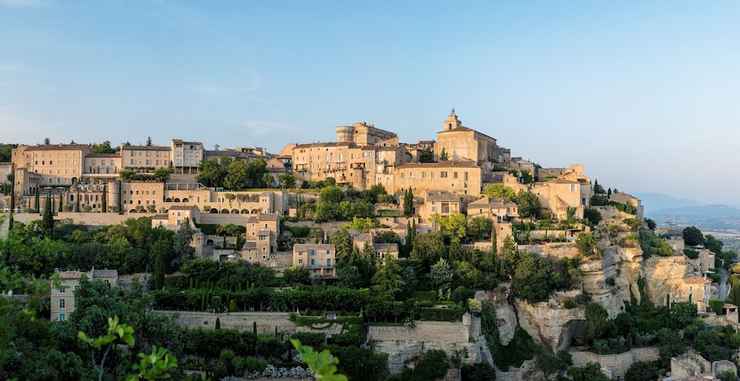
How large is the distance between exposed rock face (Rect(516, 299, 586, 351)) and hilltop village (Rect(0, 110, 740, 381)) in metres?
0.10

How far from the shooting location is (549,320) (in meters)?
37.4

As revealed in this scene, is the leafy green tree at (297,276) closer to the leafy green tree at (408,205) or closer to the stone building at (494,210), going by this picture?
the leafy green tree at (408,205)

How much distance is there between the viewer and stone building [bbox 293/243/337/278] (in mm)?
38562

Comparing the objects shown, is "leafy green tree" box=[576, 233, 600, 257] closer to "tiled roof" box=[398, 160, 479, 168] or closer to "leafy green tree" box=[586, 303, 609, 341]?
"leafy green tree" box=[586, 303, 609, 341]

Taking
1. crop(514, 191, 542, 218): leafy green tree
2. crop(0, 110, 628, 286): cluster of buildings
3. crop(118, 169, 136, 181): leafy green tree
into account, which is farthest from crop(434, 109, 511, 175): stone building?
crop(118, 169, 136, 181): leafy green tree

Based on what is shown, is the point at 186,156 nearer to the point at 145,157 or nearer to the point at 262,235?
the point at 145,157

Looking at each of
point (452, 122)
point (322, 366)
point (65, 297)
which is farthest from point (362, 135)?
point (322, 366)

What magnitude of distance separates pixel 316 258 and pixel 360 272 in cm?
264

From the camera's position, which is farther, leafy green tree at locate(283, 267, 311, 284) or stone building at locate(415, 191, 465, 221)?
stone building at locate(415, 191, 465, 221)

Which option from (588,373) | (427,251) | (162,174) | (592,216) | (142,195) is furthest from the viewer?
(162,174)

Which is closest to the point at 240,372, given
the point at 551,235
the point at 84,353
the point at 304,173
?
the point at 84,353

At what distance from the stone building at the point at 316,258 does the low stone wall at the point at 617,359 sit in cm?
1322

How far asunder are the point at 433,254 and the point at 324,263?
5.84 metres

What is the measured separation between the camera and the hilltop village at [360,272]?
3084 cm
